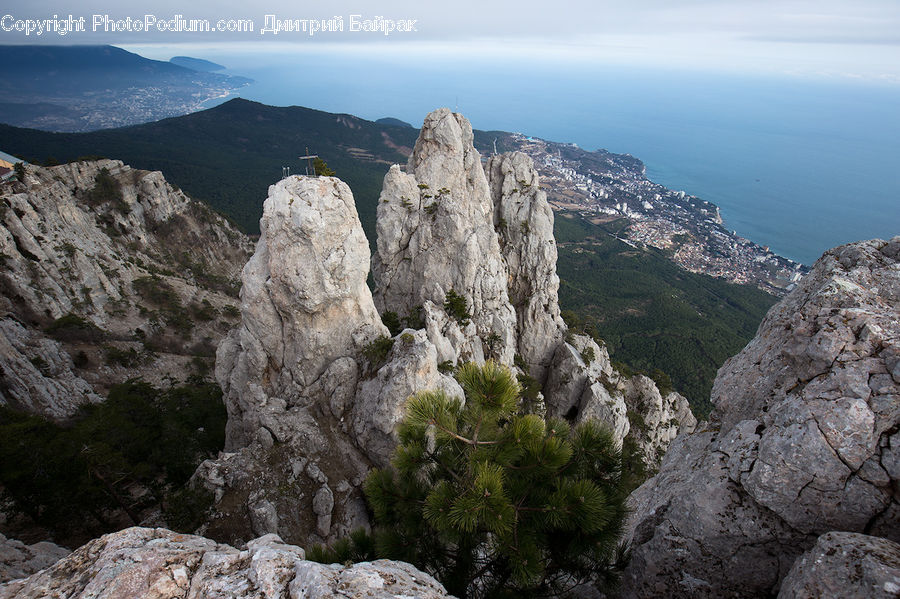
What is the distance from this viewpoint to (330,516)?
15.2m

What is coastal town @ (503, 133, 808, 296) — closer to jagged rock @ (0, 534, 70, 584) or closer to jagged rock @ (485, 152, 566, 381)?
jagged rock @ (485, 152, 566, 381)

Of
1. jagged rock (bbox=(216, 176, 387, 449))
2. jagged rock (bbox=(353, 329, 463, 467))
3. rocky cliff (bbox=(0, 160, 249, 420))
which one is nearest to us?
jagged rock (bbox=(353, 329, 463, 467))

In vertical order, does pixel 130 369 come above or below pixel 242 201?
below

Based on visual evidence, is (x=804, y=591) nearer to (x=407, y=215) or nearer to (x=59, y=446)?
(x=59, y=446)

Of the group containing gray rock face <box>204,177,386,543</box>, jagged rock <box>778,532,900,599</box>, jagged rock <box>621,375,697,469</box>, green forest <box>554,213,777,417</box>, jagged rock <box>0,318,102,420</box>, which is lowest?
green forest <box>554,213,777,417</box>

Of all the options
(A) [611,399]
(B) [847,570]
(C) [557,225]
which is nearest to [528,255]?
(A) [611,399]

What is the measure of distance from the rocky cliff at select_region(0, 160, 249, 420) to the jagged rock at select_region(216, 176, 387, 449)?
15.1 meters

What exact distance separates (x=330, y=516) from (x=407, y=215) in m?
20.0

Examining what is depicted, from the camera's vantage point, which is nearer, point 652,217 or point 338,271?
point 338,271

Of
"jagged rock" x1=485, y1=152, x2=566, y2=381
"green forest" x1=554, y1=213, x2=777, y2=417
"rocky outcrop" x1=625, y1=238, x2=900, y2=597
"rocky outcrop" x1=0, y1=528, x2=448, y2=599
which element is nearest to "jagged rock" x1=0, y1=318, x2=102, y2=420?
"rocky outcrop" x1=0, y1=528, x2=448, y2=599

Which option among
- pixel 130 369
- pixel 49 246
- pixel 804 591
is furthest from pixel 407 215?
pixel 49 246

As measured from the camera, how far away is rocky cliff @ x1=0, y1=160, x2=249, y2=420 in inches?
1073

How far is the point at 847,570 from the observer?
3.91 m

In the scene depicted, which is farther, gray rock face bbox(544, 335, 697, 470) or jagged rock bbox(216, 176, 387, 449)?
gray rock face bbox(544, 335, 697, 470)
